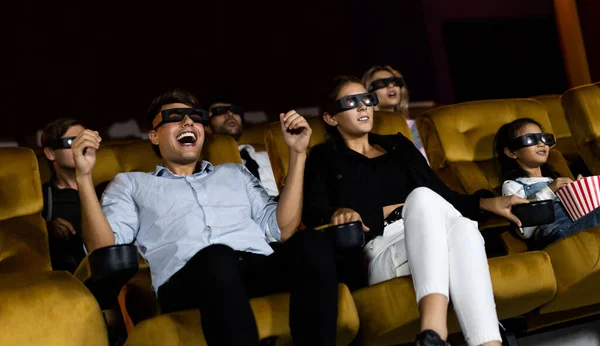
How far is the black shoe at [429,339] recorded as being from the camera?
1.88 m

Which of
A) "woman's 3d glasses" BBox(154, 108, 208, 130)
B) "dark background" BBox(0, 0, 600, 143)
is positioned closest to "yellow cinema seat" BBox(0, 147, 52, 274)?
"woman's 3d glasses" BBox(154, 108, 208, 130)

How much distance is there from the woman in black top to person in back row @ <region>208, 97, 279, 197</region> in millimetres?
822

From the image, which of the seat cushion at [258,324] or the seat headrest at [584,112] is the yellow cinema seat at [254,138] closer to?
the seat headrest at [584,112]

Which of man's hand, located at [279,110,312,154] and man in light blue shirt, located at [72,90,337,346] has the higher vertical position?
man's hand, located at [279,110,312,154]

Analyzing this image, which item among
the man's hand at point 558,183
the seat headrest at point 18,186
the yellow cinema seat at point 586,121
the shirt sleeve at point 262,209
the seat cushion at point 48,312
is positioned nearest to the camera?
the seat cushion at point 48,312

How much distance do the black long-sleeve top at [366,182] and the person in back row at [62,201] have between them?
0.78 metres

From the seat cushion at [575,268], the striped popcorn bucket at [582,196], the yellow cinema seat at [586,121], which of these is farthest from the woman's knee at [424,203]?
the yellow cinema seat at [586,121]

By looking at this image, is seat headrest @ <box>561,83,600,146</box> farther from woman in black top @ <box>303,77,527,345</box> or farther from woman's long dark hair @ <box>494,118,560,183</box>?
woman in black top @ <box>303,77,527,345</box>

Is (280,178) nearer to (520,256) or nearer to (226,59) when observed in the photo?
(520,256)

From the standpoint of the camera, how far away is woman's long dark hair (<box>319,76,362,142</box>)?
8.99 feet

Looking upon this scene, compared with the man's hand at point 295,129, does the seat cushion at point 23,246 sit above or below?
below

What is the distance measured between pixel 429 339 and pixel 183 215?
2.56 feet

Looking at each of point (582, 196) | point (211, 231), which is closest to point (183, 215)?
point (211, 231)

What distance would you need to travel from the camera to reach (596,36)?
219 inches
